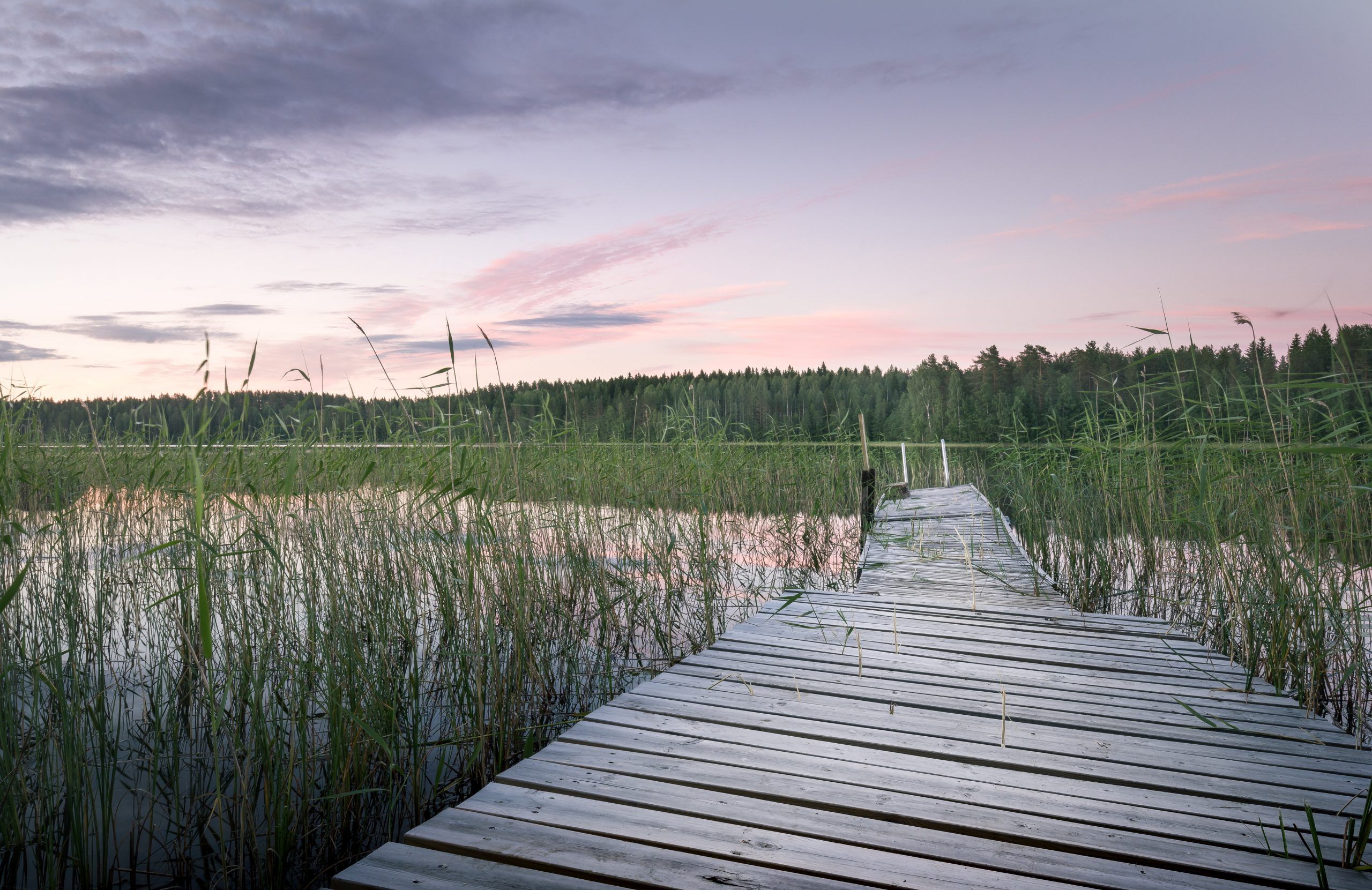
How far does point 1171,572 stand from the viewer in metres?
4.68

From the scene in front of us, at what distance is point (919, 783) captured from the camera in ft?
5.68

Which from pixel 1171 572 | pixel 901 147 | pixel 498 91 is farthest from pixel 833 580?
pixel 498 91

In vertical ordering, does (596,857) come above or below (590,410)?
below

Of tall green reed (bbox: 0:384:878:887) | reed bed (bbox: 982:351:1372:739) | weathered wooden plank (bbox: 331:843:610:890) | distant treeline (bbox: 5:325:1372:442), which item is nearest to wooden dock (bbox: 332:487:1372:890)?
weathered wooden plank (bbox: 331:843:610:890)

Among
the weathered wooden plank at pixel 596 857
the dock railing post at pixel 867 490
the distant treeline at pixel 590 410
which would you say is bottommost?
the weathered wooden plank at pixel 596 857

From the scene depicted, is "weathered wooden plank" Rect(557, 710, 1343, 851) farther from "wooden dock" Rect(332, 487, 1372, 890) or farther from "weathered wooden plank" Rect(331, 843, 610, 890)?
"weathered wooden plank" Rect(331, 843, 610, 890)

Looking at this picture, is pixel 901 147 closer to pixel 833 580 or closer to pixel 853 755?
pixel 833 580

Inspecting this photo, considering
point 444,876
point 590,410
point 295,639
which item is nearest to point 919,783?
point 444,876

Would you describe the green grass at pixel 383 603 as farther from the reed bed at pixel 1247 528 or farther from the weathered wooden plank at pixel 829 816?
the weathered wooden plank at pixel 829 816

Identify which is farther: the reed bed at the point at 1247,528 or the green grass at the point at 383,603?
the reed bed at the point at 1247,528

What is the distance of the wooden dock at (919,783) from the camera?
136cm

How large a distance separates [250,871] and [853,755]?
6.14 feet

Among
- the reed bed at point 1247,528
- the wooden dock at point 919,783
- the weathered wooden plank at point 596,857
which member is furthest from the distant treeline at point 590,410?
the weathered wooden plank at point 596,857

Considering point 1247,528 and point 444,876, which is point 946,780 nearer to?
point 444,876
